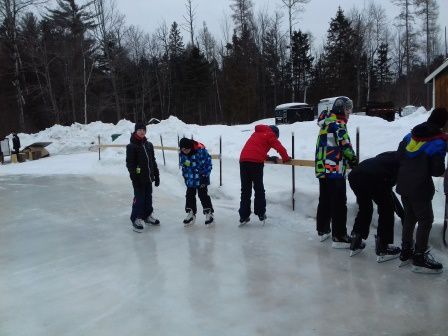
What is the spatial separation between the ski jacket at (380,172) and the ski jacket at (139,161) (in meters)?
3.28

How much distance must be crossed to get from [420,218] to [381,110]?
29305 mm

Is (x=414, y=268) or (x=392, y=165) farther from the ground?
(x=392, y=165)

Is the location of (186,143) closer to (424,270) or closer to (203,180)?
(203,180)

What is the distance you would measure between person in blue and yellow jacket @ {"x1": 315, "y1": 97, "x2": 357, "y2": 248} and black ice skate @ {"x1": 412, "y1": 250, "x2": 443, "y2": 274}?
93 centimetres

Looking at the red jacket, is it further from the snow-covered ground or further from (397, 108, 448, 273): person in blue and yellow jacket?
(397, 108, 448, 273): person in blue and yellow jacket

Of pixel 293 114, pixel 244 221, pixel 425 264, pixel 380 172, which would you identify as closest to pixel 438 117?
pixel 380 172

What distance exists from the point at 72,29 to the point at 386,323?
125 feet

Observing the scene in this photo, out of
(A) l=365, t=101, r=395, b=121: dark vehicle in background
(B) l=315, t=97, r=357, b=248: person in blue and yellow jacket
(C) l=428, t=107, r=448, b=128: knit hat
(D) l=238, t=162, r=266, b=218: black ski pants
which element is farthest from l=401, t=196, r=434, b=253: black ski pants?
(A) l=365, t=101, r=395, b=121: dark vehicle in background

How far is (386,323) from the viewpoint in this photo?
3316 millimetres

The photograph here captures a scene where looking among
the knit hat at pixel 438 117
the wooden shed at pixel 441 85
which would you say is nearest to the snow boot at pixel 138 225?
the knit hat at pixel 438 117

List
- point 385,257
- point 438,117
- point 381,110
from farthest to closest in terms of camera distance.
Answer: point 381,110 → point 385,257 → point 438,117

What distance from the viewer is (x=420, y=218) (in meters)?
4.17

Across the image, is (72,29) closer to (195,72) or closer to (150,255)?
(195,72)

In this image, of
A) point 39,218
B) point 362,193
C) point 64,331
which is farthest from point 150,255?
point 39,218
